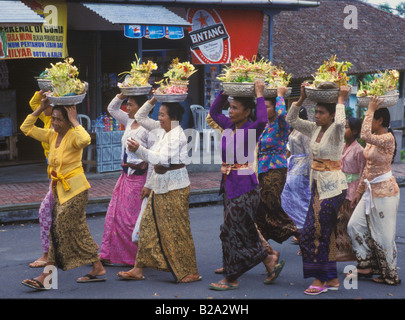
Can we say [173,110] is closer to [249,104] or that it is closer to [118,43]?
[249,104]

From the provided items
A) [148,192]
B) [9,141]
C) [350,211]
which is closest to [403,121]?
[9,141]

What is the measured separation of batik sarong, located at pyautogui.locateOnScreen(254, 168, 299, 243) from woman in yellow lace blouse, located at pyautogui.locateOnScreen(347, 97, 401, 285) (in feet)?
2.58

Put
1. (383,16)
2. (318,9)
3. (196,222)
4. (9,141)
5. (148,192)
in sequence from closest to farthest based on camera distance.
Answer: (148,192) → (196,222) → (9,141) → (318,9) → (383,16)

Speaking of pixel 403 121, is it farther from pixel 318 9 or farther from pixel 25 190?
pixel 25 190

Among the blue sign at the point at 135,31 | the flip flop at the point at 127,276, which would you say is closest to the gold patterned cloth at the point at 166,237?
the flip flop at the point at 127,276

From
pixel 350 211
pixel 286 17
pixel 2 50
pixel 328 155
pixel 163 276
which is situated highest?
pixel 286 17

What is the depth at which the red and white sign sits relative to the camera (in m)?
14.1

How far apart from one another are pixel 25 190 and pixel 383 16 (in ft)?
55.3

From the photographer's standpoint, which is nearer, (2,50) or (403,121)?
(2,50)

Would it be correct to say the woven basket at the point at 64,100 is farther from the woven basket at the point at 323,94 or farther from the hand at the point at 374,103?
the hand at the point at 374,103

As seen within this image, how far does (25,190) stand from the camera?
1102 centimetres

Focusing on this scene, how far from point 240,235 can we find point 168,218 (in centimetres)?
77

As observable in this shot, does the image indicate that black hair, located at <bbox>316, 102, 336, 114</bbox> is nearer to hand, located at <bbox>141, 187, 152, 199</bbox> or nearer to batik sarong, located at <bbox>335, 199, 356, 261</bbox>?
batik sarong, located at <bbox>335, 199, 356, 261</bbox>

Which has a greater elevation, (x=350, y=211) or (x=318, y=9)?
(x=318, y=9)
